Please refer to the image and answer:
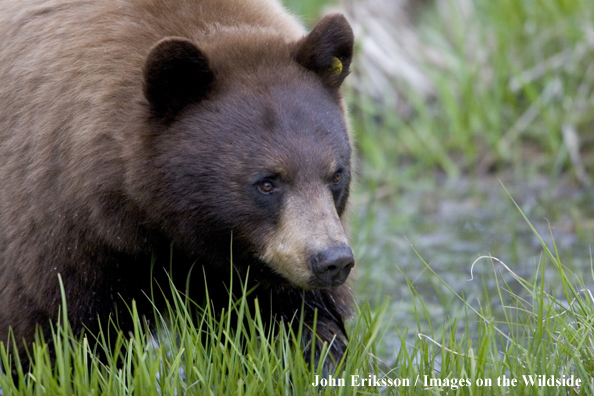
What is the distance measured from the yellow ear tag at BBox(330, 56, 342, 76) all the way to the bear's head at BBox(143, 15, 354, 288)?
0.54 feet

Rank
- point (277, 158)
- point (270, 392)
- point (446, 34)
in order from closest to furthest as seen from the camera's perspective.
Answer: point (270, 392) → point (277, 158) → point (446, 34)

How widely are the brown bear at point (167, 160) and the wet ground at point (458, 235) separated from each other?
1802 mm

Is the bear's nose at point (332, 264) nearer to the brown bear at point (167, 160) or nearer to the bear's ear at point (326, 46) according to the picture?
the brown bear at point (167, 160)

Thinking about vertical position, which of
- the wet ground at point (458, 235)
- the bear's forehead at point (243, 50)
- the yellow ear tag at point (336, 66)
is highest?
the bear's forehead at point (243, 50)

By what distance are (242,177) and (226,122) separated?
25 centimetres

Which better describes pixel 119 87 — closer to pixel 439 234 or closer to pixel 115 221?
pixel 115 221

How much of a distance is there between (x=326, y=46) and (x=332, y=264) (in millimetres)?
1059

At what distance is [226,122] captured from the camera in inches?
137

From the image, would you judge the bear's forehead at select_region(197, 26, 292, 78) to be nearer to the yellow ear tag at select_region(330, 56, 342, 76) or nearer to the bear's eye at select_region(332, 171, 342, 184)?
the yellow ear tag at select_region(330, 56, 342, 76)

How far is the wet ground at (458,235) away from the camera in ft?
18.6

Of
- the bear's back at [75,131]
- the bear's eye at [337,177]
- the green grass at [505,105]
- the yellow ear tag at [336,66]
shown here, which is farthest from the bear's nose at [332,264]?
the green grass at [505,105]

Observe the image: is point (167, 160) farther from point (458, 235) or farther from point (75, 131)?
point (458, 235)

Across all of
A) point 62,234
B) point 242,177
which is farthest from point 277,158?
point 62,234

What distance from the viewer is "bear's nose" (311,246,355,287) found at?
3.19 m
